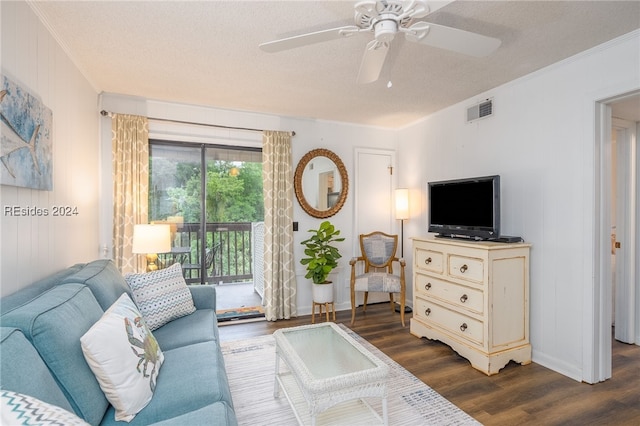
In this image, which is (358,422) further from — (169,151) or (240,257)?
(169,151)

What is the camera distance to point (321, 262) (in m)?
3.78

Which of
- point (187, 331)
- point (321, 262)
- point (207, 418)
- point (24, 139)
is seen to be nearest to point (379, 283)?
point (321, 262)

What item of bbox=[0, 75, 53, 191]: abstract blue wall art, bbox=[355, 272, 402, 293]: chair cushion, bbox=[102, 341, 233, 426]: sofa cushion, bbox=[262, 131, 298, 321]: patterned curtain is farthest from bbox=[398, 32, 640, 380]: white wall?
bbox=[0, 75, 53, 191]: abstract blue wall art

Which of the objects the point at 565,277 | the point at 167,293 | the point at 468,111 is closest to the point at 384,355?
the point at 565,277

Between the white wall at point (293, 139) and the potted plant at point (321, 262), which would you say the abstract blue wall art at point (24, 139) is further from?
the potted plant at point (321, 262)

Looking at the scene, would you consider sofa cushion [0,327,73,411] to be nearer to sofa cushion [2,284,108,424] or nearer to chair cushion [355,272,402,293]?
sofa cushion [2,284,108,424]

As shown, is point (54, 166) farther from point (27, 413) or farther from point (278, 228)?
point (278, 228)

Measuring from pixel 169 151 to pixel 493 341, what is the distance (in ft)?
12.7

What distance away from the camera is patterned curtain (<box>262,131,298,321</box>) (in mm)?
3926

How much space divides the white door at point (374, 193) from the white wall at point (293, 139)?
10 centimetres

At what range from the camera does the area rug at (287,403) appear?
6.59ft

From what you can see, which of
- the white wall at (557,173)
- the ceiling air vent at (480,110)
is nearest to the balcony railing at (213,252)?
the ceiling air vent at (480,110)

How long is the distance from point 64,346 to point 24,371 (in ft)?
0.65

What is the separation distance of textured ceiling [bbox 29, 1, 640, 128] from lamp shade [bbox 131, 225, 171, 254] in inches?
56.2
